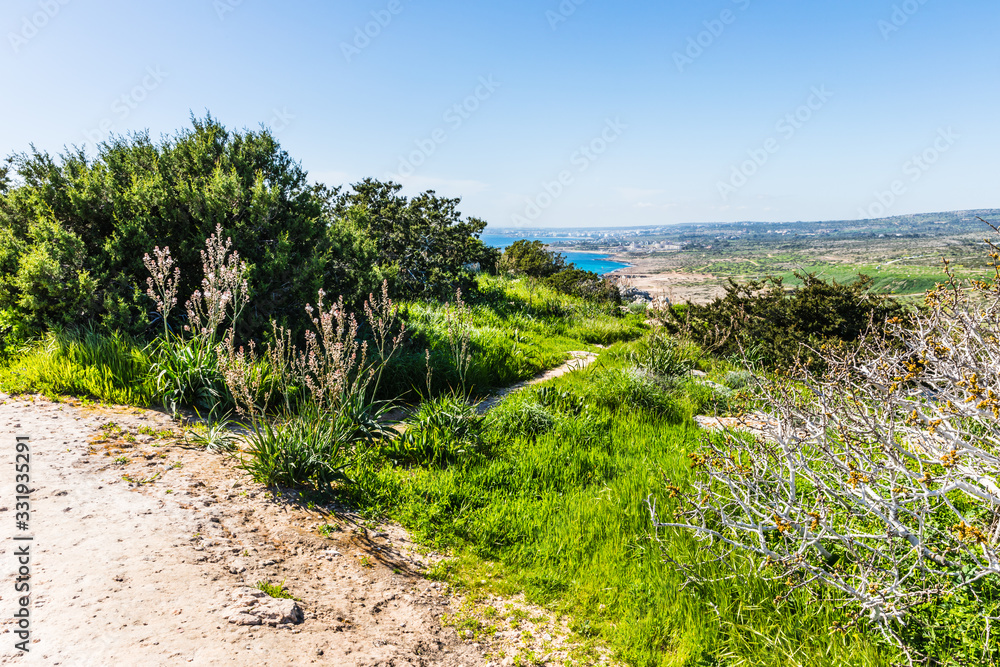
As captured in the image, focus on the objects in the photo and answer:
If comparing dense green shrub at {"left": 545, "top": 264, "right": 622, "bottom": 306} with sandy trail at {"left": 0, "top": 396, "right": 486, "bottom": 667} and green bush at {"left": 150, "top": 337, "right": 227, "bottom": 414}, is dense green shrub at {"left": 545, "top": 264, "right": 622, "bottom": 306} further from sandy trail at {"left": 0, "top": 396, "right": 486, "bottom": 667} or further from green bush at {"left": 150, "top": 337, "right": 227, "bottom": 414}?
sandy trail at {"left": 0, "top": 396, "right": 486, "bottom": 667}

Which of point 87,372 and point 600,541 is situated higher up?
point 87,372

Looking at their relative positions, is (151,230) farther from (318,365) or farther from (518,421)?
(518,421)

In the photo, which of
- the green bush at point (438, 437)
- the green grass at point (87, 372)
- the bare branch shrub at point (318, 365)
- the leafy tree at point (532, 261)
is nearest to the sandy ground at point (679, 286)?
the leafy tree at point (532, 261)

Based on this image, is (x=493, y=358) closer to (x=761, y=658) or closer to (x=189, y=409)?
(x=189, y=409)

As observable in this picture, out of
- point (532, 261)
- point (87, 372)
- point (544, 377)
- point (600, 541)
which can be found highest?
point (532, 261)

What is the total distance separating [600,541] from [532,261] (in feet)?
60.9

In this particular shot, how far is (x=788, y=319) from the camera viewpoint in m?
9.96

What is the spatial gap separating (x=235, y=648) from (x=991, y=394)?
12.7 ft

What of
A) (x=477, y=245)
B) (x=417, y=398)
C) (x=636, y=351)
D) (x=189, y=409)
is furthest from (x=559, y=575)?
(x=477, y=245)

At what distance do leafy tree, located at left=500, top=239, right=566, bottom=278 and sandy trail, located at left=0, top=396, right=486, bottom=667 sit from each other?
1759 centimetres

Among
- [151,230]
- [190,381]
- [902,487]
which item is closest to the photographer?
[902,487]

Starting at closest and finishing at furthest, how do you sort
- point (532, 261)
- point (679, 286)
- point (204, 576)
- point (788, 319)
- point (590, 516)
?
point (204, 576) < point (590, 516) < point (788, 319) < point (532, 261) < point (679, 286)

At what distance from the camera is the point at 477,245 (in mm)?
16438

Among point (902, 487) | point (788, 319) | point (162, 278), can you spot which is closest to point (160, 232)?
point (162, 278)
